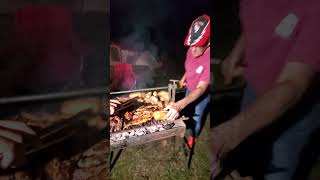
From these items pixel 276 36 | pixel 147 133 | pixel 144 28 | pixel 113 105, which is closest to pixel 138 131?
pixel 147 133

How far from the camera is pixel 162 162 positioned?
2256mm

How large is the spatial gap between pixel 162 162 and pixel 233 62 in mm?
817

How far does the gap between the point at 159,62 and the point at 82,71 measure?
1.47 ft

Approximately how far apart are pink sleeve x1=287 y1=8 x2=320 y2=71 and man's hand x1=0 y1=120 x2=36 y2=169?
5.37 ft

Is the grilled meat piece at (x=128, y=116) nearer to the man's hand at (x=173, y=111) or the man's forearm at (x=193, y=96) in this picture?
the man's hand at (x=173, y=111)

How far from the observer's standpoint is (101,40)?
1.90 meters

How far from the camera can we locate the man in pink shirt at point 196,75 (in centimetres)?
229

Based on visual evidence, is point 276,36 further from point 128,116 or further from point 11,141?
point 11,141

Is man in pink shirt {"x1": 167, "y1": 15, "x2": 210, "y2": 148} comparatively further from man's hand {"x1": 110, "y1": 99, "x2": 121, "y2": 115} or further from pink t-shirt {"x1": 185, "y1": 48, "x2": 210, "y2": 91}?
man's hand {"x1": 110, "y1": 99, "x2": 121, "y2": 115}

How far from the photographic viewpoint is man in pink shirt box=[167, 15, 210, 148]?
2287 millimetres

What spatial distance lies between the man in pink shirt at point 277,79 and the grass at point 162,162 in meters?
0.14

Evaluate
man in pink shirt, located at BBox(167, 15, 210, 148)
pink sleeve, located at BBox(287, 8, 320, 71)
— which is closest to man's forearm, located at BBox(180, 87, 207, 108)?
man in pink shirt, located at BBox(167, 15, 210, 148)

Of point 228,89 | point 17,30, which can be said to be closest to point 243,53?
point 228,89

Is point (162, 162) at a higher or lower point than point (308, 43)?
lower
